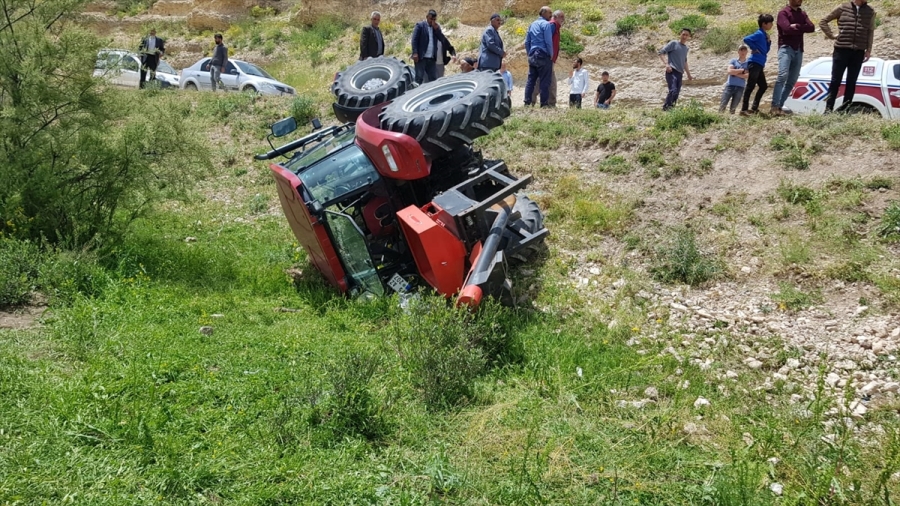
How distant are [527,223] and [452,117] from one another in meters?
1.42

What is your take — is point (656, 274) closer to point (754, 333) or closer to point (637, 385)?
point (754, 333)

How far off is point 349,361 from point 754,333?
355 centimetres

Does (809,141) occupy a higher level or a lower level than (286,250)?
higher

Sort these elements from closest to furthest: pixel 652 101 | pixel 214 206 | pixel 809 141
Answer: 1. pixel 809 141
2. pixel 214 206
3. pixel 652 101

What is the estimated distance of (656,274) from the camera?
697cm

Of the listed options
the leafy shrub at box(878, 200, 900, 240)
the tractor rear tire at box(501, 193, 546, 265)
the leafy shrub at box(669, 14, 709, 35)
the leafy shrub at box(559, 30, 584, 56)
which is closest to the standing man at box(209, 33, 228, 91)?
the leafy shrub at box(559, 30, 584, 56)

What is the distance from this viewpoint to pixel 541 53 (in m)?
11.9

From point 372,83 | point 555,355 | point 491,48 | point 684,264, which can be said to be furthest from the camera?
point 491,48

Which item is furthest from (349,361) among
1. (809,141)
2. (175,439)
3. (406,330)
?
(809,141)

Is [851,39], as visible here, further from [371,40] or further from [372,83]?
[371,40]

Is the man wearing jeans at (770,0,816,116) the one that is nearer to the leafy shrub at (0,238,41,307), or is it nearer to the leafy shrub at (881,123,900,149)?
the leafy shrub at (881,123,900,149)

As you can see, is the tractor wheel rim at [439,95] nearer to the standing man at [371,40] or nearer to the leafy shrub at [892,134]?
the leafy shrub at [892,134]

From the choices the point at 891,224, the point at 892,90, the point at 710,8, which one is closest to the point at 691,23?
the point at 710,8

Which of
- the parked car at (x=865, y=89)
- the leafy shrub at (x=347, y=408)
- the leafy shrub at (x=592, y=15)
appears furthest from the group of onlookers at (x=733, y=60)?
the leafy shrub at (x=592, y=15)
